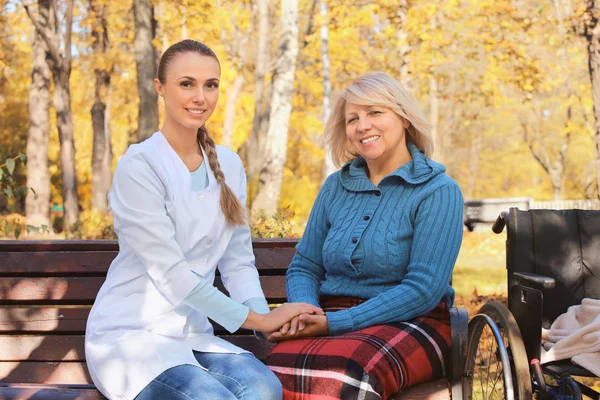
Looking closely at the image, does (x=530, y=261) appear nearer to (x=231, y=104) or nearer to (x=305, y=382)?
(x=305, y=382)

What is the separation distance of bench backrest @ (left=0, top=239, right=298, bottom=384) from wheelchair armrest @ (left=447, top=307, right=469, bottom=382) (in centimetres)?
109

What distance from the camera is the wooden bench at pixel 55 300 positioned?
4.06m

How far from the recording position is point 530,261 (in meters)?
4.10

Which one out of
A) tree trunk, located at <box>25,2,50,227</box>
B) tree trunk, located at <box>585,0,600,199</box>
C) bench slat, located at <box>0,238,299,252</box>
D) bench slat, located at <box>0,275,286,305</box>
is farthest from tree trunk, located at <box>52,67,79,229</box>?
bench slat, located at <box>0,275,286,305</box>

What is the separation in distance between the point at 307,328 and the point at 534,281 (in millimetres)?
962

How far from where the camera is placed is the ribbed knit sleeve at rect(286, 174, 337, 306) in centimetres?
370

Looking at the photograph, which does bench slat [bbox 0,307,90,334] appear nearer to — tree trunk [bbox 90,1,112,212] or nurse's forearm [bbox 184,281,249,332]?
nurse's forearm [bbox 184,281,249,332]

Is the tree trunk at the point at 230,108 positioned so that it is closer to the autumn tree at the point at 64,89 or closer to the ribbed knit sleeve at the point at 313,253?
the autumn tree at the point at 64,89

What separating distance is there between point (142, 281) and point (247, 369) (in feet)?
1.67

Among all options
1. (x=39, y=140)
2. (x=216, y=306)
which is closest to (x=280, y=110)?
(x=39, y=140)

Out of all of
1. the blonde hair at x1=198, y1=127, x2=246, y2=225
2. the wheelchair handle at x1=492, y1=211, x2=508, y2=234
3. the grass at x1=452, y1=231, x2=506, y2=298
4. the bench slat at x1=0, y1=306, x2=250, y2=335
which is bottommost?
the grass at x1=452, y1=231, x2=506, y2=298

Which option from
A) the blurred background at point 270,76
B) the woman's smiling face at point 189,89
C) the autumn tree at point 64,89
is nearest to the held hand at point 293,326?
the woman's smiling face at point 189,89

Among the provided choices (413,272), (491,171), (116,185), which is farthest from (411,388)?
(491,171)

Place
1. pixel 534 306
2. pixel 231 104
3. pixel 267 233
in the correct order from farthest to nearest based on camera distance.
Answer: pixel 231 104 < pixel 267 233 < pixel 534 306
